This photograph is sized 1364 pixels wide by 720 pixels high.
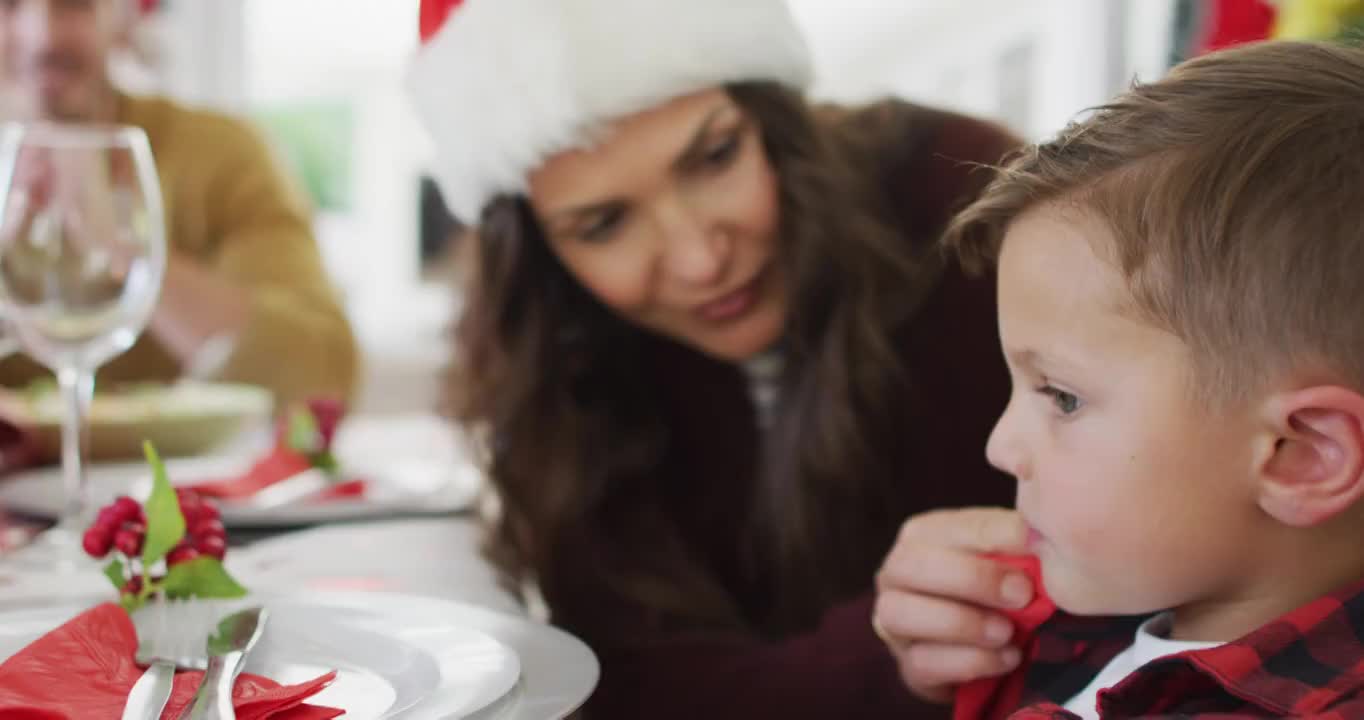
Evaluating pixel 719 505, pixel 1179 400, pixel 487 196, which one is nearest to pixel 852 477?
pixel 719 505

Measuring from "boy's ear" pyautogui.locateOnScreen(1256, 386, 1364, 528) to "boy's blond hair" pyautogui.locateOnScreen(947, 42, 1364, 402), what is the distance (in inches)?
0.7

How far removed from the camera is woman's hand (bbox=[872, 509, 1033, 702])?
713 mm

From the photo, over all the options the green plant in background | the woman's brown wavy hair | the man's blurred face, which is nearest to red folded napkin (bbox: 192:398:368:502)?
the woman's brown wavy hair

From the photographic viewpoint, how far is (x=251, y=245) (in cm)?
259

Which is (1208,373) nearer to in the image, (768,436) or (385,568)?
(385,568)

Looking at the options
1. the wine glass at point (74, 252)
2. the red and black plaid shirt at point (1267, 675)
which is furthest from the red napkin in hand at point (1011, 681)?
the wine glass at point (74, 252)

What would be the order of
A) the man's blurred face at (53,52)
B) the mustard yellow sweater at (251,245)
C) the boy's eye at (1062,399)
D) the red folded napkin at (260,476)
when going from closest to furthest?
the boy's eye at (1062,399) → the red folded napkin at (260,476) → the man's blurred face at (53,52) → the mustard yellow sweater at (251,245)

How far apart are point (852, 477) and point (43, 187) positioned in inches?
28.7

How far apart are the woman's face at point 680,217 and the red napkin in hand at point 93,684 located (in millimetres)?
669

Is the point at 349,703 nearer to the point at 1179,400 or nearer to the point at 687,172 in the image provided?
the point at 1179,400

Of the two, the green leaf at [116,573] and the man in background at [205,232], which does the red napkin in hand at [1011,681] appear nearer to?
the green leaf at [116,573]

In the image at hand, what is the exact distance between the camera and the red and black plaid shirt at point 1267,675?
0.52 m

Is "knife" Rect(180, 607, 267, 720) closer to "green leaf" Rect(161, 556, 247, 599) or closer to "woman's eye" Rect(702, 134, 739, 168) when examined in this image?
"green leaf" Rect(161, 556, 247, 599)

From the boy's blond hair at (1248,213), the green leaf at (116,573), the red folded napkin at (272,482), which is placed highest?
the boy's blond hair at (1248,213)
